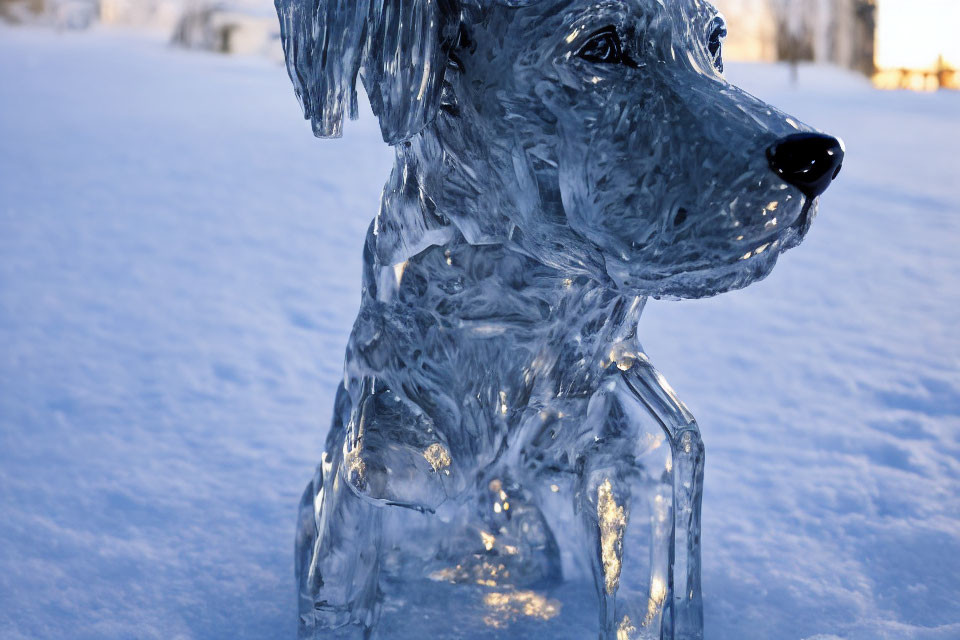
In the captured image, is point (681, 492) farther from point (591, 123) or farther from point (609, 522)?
point (591, 123)

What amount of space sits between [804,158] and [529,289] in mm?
246

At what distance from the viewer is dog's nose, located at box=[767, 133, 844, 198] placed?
1.96 feet

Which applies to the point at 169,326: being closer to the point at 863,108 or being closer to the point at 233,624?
the point at 233,624

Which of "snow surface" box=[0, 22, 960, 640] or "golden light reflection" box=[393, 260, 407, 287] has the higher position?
"golden light reflection" box=[393, 260, 407, 287]

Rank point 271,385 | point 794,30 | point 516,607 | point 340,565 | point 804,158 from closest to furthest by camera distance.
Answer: point 804,158, point 340,565, point 516,607, point 271,385, point 794,30

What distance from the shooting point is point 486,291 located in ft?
2.55

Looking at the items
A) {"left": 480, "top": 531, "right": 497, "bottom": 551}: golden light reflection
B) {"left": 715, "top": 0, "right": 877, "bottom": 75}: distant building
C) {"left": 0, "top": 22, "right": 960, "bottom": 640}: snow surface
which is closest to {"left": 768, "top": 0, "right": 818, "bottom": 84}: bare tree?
{"left": 715, "top": 0, "right": 877, "bottom": 75}: distant building

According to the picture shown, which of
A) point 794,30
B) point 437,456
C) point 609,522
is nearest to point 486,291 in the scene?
point 437,456

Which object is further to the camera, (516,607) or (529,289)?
(516,607)

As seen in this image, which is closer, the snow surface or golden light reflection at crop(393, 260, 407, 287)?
golden light reflection at crop(393, 260, 407, 287)

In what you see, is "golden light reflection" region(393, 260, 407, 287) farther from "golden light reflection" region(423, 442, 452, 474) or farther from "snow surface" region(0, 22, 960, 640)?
"snow surface" region(0, 22, 960, 640)

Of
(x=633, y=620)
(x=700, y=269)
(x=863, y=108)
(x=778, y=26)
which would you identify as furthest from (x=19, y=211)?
(x=778, y=26)

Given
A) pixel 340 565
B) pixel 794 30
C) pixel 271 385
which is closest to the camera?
Answer: pixel 340 565

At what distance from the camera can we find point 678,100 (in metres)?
0.63
